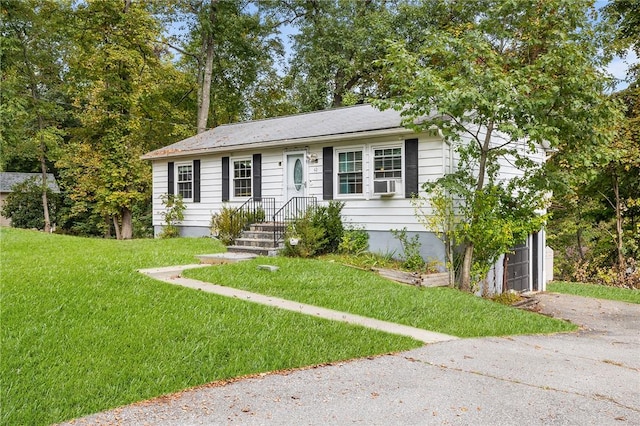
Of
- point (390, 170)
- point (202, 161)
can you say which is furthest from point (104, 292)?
point (202, 161)

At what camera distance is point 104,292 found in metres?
7.11

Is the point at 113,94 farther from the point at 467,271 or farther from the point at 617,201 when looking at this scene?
the point at 617,201

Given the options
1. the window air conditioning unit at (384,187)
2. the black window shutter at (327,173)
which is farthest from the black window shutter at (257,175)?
the window air conditioning unit at (384,187)

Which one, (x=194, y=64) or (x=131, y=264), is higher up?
(x=194, y=64)

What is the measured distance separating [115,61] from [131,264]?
1355 cm

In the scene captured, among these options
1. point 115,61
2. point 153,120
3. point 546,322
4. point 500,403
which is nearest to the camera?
point 500,403

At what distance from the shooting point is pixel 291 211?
524 inches

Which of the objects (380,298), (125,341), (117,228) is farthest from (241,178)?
(117,228)

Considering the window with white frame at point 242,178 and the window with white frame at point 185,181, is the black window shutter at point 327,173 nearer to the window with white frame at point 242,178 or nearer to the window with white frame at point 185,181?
the window with white frame at point 242,178

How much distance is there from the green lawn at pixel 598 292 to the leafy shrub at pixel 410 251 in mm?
5531

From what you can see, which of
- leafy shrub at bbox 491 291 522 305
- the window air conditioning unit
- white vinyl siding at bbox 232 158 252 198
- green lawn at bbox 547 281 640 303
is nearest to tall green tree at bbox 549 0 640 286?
green lawn at bbox 547 281 640 303

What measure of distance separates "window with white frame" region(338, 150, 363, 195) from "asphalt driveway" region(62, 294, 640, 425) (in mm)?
6318

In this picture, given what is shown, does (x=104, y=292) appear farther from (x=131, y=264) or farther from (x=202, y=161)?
(x=202, y=161)

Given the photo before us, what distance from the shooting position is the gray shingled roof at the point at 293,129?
12.3 metres
